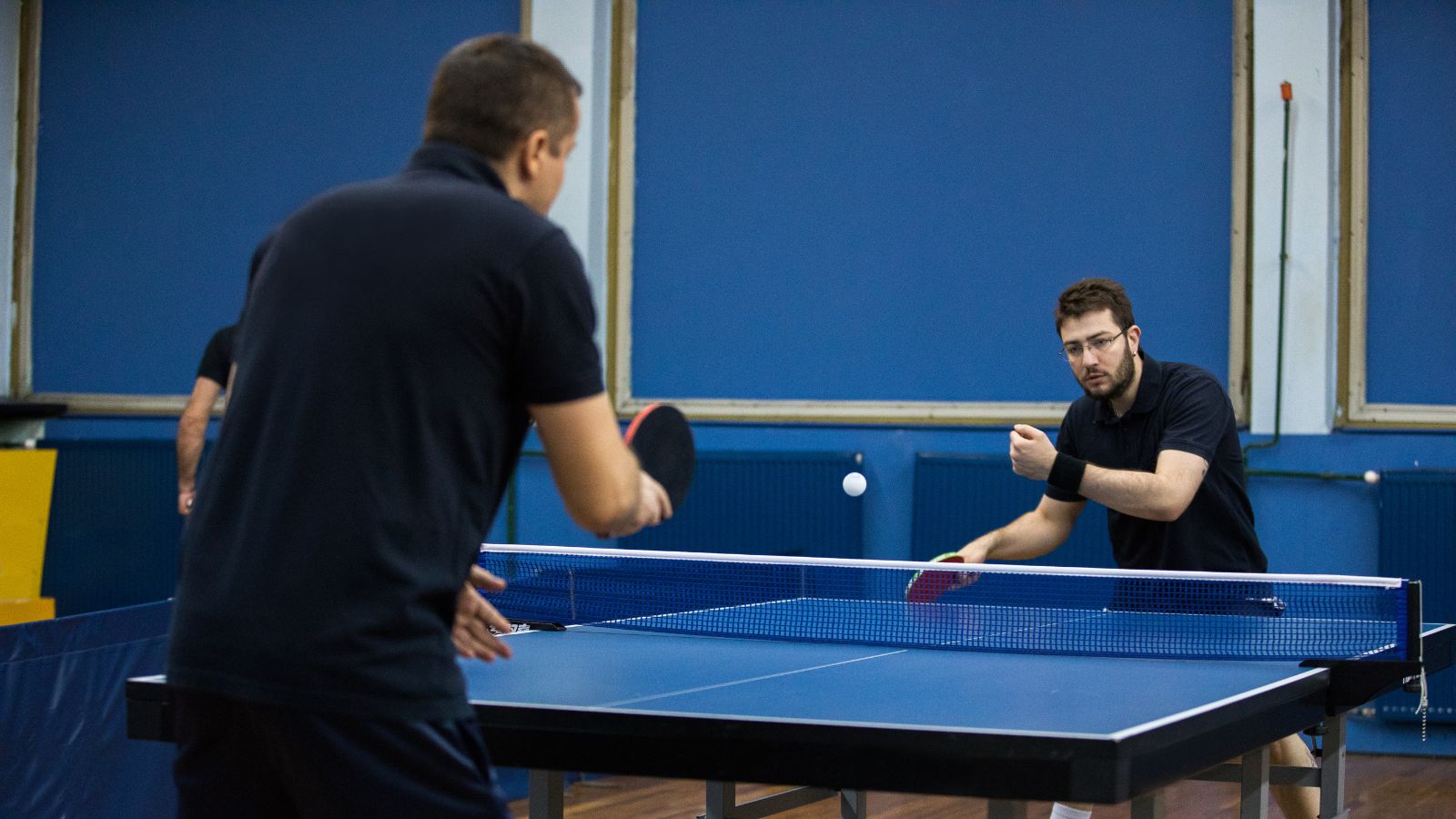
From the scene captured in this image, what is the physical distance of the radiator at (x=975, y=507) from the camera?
6.09 meters

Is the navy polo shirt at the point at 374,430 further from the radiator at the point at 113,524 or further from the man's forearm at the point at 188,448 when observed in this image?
the radiator at the point at 113,524

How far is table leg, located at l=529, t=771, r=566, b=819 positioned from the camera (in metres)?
2.83

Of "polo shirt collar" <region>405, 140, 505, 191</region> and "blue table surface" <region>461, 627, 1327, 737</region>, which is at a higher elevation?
"polo shirt collar" <region>405, 140, 505, 191</region>

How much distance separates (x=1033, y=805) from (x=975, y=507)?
140cm

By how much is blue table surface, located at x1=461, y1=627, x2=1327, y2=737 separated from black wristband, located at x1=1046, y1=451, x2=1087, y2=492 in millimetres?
629

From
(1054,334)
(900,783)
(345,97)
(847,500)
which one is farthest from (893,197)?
(900,783)

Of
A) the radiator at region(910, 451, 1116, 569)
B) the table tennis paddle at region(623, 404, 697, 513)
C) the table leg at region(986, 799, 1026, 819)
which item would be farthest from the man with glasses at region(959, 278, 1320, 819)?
the radiator at region(910, 451, 1116, 569)

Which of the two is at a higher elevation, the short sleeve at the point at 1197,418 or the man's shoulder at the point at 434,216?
the man's shoulder at the point at 434,216

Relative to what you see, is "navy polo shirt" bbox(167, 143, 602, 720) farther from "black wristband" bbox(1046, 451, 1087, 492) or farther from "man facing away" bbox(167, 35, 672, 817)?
"black wristband" bbox(1046, 451, 1087, 492)

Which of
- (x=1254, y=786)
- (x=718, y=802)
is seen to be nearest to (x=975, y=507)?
(x=718, y=802)

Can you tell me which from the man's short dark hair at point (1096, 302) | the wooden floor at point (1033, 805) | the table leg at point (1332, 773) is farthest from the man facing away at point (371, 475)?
the wooden floor at point (1033, 805)

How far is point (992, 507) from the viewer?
6164 mm

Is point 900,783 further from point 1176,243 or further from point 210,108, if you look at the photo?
point 210,108

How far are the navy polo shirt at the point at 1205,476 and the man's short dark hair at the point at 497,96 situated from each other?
7.37 ft
